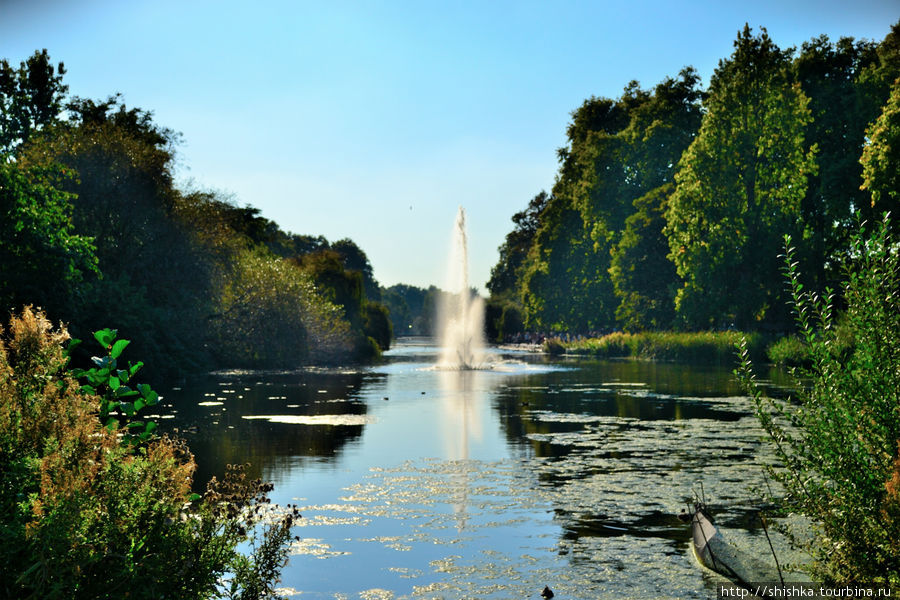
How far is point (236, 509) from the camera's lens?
7.46m

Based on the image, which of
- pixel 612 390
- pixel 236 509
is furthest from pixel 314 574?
pixel 612 390

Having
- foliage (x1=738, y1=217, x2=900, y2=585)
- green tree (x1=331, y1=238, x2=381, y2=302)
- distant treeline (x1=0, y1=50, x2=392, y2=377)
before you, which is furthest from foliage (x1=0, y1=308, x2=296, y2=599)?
green tree (x1=331, y1=238, x2=381, y2=302)

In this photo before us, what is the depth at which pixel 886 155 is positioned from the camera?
4381cm

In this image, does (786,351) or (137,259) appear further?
(786,351)

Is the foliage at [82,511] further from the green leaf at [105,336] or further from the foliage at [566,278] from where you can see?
the foliage at [566,278]

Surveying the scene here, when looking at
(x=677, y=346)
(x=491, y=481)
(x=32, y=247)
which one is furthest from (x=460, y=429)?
(x=677, y=346)

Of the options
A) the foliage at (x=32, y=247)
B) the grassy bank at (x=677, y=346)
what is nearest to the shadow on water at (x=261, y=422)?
the foliage at (x=32, y=247)

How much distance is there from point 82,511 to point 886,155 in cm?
4510

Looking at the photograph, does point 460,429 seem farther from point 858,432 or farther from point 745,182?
point 745,182

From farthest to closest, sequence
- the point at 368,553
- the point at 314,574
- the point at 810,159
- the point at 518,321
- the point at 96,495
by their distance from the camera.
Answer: the point at 518,321
the point at 810,159
the point at 368,553
the point at 314,574
the point at 96,495

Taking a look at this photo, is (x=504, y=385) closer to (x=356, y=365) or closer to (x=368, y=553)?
(x=356, y=365)

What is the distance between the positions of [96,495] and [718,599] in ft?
19.7

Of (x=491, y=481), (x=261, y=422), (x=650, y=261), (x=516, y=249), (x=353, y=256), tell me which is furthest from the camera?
(x=353, y=256)

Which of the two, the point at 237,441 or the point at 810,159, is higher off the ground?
the point at 810,159
